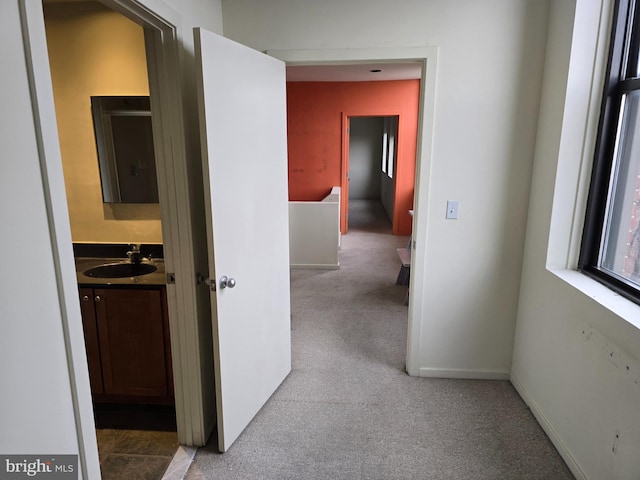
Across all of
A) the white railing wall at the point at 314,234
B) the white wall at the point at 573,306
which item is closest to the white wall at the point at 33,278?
the white wall at the point at 573,306

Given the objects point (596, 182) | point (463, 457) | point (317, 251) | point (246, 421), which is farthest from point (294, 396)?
point (317, 251)

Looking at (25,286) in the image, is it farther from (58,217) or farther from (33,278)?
(58,217)

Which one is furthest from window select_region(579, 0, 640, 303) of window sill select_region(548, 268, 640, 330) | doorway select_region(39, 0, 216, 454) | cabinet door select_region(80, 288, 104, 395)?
cabinet door select_region(80, 288, 104, 395)

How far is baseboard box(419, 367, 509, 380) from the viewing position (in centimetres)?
252

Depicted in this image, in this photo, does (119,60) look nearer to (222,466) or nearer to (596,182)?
(222,466)

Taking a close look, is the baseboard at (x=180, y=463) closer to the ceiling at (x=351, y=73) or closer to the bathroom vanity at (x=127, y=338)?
the bathroom vanity at (x=127, y=338)

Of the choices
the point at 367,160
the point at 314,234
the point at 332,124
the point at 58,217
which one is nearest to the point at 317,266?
the point at 314,234

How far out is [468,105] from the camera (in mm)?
2203

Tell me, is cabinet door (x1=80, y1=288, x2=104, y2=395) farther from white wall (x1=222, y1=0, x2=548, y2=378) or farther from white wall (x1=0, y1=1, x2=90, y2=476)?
white wall (x1=222, y1=0, x2=548, y2=378)

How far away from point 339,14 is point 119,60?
4.23 ft

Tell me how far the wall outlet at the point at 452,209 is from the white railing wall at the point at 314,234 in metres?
2.41

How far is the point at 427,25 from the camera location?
2.13 metres

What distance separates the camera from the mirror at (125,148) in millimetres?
2342

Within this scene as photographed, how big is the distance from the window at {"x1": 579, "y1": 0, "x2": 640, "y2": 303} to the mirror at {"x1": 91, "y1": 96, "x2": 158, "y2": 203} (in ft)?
7.91
